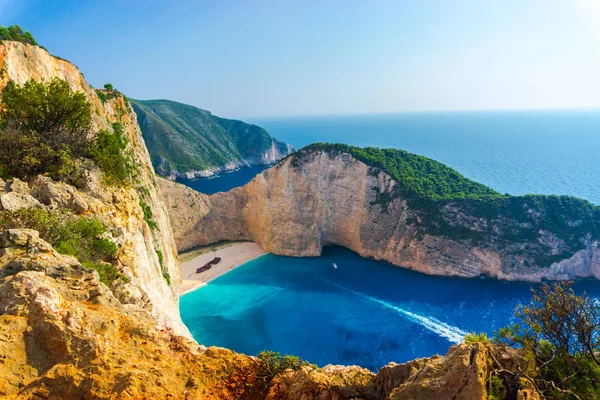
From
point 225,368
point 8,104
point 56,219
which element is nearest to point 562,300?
point 225,368

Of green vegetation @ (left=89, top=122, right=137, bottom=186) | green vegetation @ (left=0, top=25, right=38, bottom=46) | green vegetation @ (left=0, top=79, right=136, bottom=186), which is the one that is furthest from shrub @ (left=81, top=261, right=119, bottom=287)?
green vegetation @ (left=0, top=25, right=38, bottom=46)

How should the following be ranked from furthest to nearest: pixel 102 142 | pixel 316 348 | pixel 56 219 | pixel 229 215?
pixel 229 215, pixel 316 348, pixel 102 142, pixel 56 219

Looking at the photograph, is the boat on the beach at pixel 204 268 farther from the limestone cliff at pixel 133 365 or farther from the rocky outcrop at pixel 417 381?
the rocky outcrop at pixel 417 381

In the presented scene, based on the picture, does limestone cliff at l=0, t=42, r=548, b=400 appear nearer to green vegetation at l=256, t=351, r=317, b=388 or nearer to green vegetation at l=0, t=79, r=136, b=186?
green vegetation at l=256, t=351, r=317, b=388

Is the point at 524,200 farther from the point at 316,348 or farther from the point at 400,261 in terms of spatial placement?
the point at 316,348

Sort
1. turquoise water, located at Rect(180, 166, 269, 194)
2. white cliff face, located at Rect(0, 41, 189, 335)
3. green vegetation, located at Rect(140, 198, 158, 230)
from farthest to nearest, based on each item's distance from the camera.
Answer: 1. turquoise water, located at Rect(180, 166, 269, 194)
2. green vegetation, located at Rect(140, 198, 158, 230)
3. white cliff face, located at Rect(0, 41, 189, 335)

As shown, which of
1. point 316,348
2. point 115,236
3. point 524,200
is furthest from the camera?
point 524,200

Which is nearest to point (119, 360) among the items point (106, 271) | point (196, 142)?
point (106, 271)
